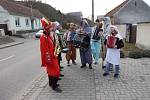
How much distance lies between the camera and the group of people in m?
6.46

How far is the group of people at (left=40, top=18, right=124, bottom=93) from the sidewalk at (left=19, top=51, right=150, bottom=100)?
12.3 inches

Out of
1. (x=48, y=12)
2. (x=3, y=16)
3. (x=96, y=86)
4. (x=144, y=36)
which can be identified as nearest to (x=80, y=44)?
(x=96, y=86)

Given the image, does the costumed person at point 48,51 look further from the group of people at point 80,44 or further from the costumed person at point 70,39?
the costumed person at point 70,39

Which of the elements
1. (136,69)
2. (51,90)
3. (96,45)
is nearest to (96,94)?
(51,90)

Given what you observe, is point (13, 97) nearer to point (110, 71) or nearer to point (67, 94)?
point (67, 94)

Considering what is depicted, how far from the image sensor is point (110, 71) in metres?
8.40

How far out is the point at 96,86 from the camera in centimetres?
675

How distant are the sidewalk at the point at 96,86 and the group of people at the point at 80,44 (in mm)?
313

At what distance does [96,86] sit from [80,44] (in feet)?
7.86

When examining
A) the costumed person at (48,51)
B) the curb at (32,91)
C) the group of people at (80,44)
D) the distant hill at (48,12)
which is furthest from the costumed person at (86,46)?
the distant hill at (48,12)

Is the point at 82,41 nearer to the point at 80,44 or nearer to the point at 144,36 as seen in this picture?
the point at 80,44

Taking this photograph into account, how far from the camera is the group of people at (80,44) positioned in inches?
254

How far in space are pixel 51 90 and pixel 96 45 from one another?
3.59m

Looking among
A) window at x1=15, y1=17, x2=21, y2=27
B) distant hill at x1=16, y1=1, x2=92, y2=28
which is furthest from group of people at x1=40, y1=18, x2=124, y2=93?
distant hill at x1=16, y1=1, x2=92, y2=28
